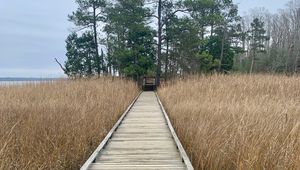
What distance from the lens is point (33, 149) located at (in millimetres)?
4914

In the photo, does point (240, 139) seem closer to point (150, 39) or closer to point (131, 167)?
point (131, 167)

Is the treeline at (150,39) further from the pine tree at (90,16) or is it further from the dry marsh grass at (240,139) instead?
the dry marsh grass at (240,139)

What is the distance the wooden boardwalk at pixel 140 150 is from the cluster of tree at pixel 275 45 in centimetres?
2902

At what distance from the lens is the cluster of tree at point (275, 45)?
40.1 meters

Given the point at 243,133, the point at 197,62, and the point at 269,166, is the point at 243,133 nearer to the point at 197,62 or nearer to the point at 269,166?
the point at 269,166

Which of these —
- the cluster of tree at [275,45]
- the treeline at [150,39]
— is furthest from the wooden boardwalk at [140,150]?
the cluster of tree at [275,45]

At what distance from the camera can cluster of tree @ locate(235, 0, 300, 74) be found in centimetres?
4009

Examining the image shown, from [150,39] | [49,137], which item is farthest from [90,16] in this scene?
[49,137]

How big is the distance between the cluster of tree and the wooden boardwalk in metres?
29.0

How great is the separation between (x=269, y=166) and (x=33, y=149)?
3533 mm

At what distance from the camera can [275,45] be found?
4688cm

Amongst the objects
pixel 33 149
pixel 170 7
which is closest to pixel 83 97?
pixel 33 149

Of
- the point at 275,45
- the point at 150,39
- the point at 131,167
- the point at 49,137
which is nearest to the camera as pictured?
the point at 131,167

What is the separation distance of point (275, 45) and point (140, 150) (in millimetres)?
46362
